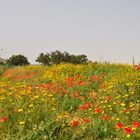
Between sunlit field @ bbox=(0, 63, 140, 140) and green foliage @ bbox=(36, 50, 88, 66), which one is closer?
sunlit field @ bbox=(0, 63, 140, 140)

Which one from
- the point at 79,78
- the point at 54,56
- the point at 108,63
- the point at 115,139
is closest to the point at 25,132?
the point at 115,139

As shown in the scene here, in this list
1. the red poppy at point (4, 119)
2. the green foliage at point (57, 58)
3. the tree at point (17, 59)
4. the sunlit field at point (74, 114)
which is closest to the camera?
the sunlit field at point (74, 114)

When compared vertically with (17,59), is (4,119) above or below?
below

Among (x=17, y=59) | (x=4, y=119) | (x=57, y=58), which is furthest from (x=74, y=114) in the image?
(x=17, y=59)

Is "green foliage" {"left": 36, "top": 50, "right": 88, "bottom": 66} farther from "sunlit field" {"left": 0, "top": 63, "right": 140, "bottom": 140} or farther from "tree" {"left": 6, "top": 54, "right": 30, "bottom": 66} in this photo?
"sunlit field" {"left": 0, "top": 63, "right": 140, "bottom": 140}

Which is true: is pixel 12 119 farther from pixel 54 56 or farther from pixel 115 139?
pixel 54 56

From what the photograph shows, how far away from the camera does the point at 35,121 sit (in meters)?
8.66

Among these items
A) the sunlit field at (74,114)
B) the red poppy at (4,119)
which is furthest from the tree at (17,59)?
the red poppy at (4,119)

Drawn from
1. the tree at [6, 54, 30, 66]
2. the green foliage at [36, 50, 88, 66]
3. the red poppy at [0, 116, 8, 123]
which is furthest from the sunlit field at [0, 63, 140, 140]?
the tree at [6, 54, 30, 66]

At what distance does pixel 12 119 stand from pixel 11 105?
0.98m

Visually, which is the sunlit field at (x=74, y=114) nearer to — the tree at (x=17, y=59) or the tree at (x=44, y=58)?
the tree at (x=44, y=58)

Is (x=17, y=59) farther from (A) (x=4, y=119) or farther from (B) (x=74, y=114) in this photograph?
(A) (x=4, y=119)

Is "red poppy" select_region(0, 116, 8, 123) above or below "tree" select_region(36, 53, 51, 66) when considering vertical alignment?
below

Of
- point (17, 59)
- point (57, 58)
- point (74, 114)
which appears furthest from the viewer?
point (17, 59)
